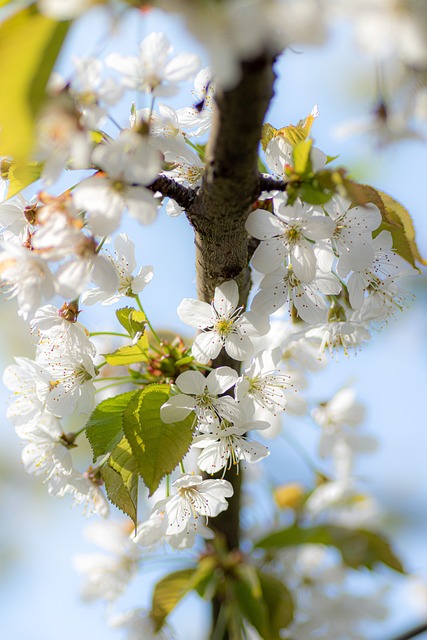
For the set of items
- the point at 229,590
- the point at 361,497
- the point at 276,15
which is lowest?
the point at 361,497

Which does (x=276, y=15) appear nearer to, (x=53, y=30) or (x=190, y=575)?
(x=53, y=30)

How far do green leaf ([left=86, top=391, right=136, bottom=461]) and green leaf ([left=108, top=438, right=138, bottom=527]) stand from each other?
0.03 meters

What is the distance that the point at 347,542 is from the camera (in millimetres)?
1754

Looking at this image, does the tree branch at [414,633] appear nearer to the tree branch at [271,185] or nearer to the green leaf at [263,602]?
the green leaf at [263,602]

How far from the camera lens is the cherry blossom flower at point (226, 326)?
1.44 m

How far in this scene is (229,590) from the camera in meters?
1.83

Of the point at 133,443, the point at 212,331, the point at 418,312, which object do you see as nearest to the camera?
the point at 133,443

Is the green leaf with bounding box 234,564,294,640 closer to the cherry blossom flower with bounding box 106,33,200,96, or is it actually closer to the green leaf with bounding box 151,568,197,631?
the green leaf with bounding box 151,568,197,631

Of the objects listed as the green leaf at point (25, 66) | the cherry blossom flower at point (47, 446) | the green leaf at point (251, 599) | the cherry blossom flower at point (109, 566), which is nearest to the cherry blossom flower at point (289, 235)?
the green leaf at point (25, 66)

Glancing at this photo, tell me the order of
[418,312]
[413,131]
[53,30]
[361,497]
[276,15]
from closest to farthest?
[276,15] < [53,30] < [413,131] < [361,497] < [418,312]

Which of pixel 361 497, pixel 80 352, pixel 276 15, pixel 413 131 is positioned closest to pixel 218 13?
pixel 276 15

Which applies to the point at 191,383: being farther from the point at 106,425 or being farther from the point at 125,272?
the point at 125,272

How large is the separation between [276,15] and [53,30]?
1.03 feet

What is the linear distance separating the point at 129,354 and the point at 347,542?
78 cm
